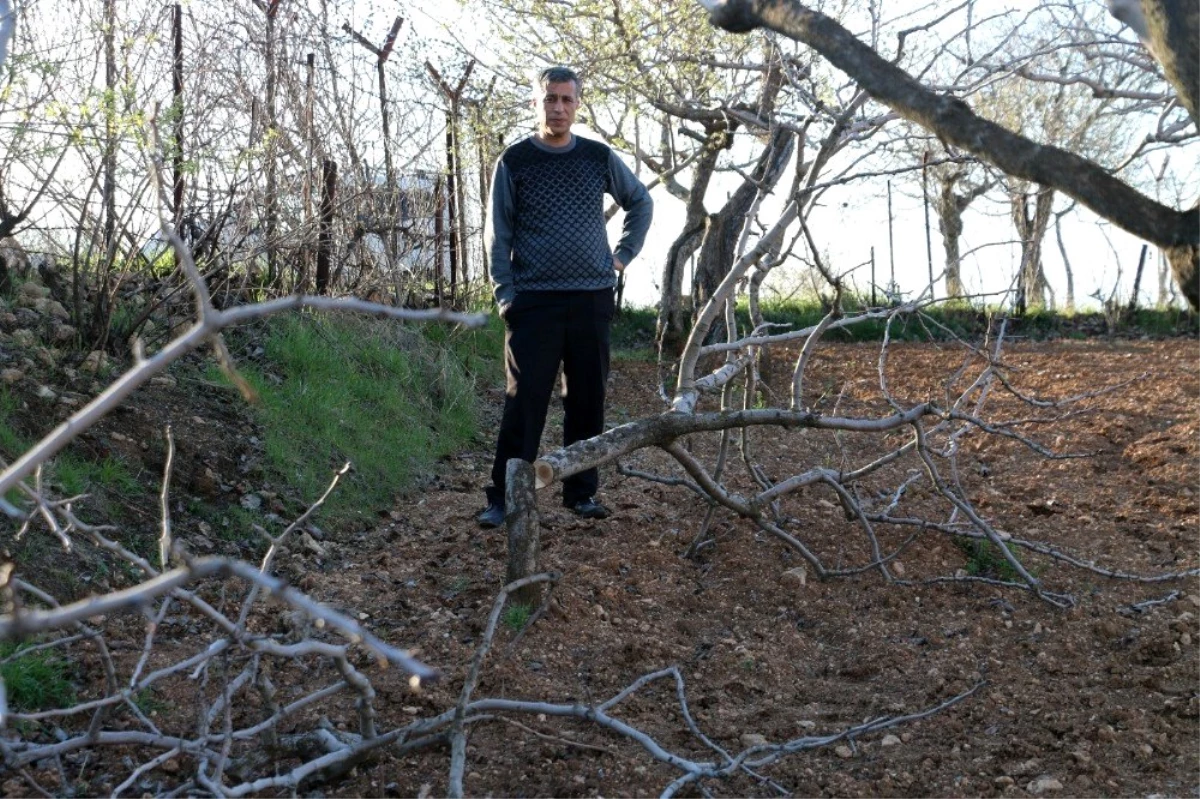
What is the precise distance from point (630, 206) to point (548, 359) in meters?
0.71

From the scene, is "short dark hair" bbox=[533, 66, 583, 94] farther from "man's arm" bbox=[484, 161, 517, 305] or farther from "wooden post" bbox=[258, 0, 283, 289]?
"wooden post" bbox=[258, 0, 283, 289]

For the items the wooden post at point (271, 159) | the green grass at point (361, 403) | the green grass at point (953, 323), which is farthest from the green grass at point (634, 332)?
the wooden post at point (271, 159)

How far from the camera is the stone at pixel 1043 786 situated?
293cm

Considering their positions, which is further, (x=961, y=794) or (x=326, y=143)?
(x=326, y=143)

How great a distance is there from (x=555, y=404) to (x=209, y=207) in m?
2.70

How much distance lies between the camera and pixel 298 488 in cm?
543

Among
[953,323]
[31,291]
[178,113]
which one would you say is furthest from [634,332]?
[31,291]

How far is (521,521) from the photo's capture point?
3791 mm

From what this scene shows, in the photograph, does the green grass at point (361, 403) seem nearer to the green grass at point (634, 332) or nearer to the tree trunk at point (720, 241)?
the tree trunk at point (720, 241)

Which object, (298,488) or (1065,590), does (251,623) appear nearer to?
(298,488)

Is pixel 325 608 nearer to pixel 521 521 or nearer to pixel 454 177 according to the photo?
pixel 521 521

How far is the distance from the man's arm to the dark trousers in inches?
2.5

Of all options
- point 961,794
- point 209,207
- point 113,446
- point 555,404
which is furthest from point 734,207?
point 961,794

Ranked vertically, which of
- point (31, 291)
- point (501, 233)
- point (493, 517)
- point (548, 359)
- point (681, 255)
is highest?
point (681, 255)
